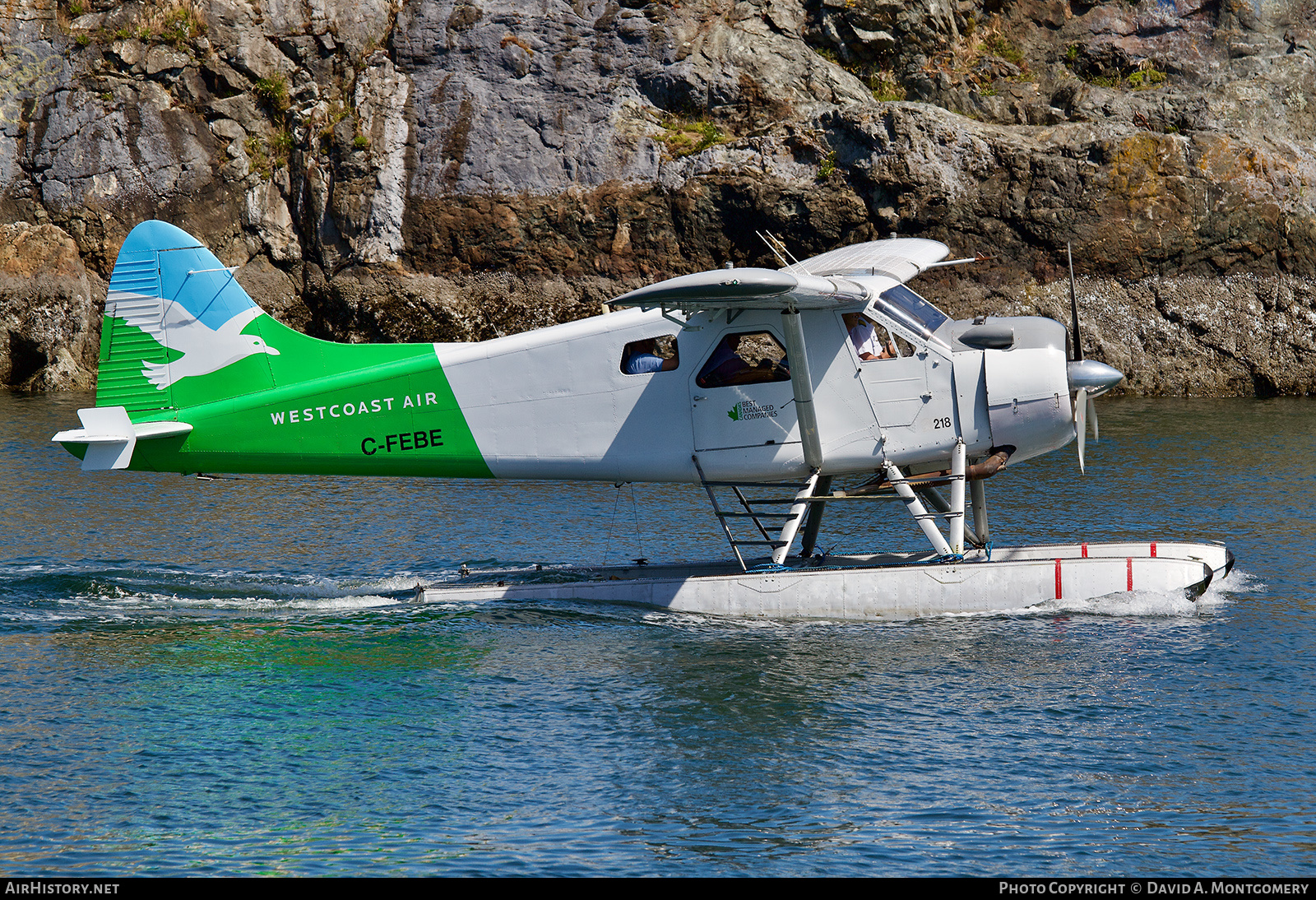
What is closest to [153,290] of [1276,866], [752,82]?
[1276,866]

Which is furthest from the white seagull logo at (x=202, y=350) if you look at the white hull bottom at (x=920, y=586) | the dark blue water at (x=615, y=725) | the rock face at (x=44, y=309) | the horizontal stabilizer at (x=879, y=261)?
the rock face at (x=44, y=309)

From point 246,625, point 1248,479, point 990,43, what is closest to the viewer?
point 246,625

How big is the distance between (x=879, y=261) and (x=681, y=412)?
3007 millimetres

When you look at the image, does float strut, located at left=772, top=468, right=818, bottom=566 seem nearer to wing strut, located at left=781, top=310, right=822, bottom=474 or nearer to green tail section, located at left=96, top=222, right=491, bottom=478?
wing strut, located at left=781, top=310, right=822, bottom=474

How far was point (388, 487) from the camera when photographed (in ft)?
63.4

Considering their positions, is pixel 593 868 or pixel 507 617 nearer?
pixel 593 868

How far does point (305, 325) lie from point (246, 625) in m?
19.8

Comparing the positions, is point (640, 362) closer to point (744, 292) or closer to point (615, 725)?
point (744, 292)

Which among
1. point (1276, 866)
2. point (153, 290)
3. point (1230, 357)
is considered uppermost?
point (153, 290)

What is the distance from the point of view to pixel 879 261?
43.0ft

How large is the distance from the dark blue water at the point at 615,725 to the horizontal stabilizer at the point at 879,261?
3.58 meters

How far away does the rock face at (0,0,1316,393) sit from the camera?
27.8 m

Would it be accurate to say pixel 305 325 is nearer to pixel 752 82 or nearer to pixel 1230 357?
pixel 752 82

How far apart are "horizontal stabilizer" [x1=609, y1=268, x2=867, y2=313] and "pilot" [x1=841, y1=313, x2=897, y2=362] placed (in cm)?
55
